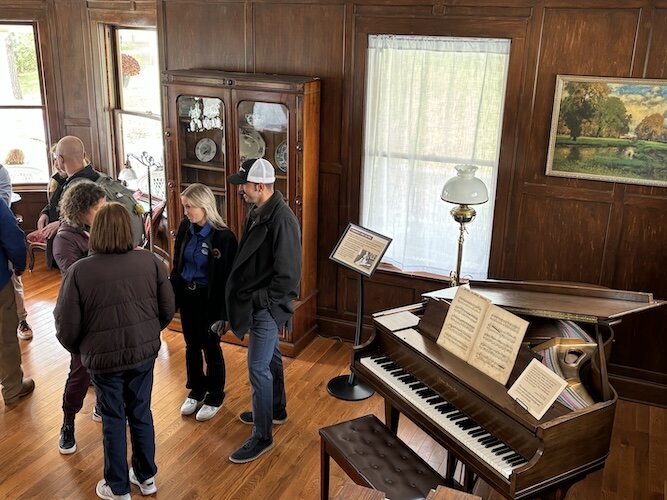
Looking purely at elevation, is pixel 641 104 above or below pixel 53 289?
above

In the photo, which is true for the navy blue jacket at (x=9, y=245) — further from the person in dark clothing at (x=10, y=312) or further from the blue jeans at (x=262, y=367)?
the blue jeans at (x=262, y=367)

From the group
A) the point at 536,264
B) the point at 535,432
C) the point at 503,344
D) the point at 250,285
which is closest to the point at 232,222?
the point at 250,285

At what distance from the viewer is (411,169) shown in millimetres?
4719

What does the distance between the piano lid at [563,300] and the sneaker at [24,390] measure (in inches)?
108

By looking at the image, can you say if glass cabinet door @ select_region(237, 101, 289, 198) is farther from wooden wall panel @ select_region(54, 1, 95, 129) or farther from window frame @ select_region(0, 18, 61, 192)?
window frame @ select_region(0, 18, 61, 192)

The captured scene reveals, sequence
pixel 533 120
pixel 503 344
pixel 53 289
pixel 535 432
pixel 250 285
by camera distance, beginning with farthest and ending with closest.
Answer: pixel 53 289 → pixel 533 120 → pixel 250 285 → pixel 503 344 → pixel 535 432

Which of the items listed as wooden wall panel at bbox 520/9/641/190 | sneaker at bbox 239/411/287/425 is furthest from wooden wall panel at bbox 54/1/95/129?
wooden wall panel at bbox 520/9/641/190

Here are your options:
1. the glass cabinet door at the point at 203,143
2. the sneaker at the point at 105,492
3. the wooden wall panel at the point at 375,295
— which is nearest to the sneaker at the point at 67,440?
the sneaker at the point at 105,492

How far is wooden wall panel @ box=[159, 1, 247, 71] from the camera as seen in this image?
4926 mm

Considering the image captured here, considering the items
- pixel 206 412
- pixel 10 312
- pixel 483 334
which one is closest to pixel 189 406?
pixel 206 412

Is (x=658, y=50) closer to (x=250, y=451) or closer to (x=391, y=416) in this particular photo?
(x=391, y=416)

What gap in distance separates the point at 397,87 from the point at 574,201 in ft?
4.57

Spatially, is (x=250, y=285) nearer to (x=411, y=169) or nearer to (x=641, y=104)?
(x=411, y=169)

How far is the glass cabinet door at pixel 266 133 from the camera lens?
4672 mm
